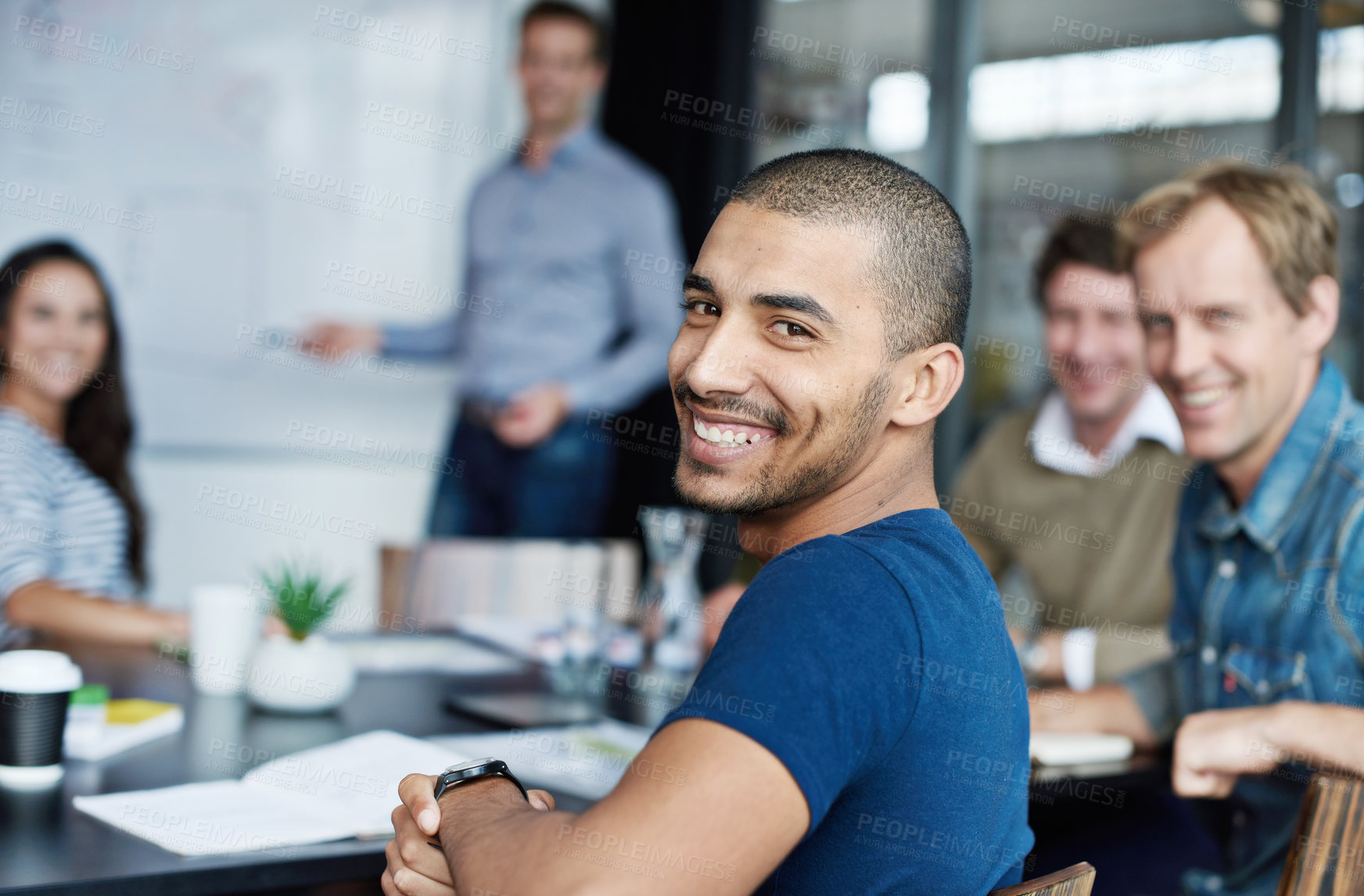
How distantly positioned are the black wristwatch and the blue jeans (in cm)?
283

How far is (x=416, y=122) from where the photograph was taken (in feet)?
14.2

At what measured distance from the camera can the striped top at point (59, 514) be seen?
246cm

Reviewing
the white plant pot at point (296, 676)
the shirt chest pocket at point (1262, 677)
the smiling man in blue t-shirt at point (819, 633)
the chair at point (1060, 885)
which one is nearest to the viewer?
the smiling man in blue t-shirt at point (819, 633)

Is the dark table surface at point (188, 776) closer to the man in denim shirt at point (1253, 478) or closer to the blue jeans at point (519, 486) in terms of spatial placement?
the man in denim shirt at point (1253, 478)

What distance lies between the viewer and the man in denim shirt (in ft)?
5.93

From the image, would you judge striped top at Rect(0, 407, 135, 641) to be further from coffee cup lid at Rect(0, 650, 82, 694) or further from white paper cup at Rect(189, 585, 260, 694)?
coffee cup lid at Rect(0, 650, 82, 694)

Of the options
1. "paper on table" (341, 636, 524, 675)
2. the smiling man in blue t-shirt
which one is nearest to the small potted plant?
"paper on table" (341, 636, 524, 675)

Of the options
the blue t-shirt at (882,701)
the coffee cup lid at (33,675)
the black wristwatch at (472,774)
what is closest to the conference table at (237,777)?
the coffee cup lid at (33,675)

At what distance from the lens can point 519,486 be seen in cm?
393

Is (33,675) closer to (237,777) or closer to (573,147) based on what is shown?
(237,777)

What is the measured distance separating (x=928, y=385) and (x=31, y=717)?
3.41ft

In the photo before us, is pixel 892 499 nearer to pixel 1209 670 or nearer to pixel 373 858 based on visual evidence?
pixel 373 858

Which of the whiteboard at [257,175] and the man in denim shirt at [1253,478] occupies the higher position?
the whiteboard at [257,175]

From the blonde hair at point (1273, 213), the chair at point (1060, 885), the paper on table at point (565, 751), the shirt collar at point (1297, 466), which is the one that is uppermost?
the blonde hair at point (1273, 213)
